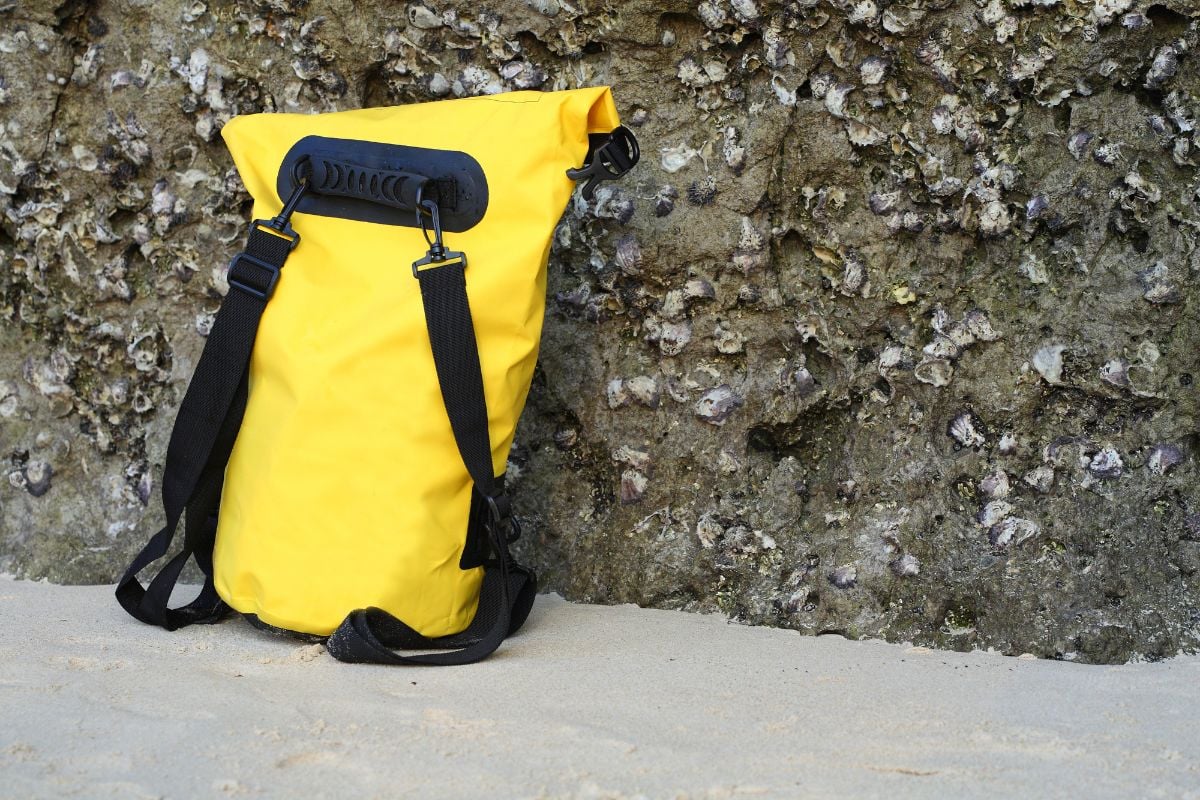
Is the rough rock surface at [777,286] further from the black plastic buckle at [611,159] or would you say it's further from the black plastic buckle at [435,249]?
the black plastic buckle at [435,249]

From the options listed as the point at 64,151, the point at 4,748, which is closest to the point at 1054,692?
the point at 4,748

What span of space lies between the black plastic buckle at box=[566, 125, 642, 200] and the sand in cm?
84

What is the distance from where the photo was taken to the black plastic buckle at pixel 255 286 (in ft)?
6.73

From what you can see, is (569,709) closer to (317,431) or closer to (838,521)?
(317,431)

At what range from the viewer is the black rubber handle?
6.46 feet

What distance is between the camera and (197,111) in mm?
2627

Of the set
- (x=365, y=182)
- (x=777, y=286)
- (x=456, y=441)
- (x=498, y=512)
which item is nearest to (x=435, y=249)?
(x=365, y=182)

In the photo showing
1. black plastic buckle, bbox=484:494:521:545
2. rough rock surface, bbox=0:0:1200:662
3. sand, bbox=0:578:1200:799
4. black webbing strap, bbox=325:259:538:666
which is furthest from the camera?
rough rock surface, bbox=0:0:1200:662

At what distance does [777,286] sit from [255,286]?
103cm

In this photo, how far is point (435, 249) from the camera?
76.3 inches

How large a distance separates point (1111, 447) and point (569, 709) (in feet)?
3.87

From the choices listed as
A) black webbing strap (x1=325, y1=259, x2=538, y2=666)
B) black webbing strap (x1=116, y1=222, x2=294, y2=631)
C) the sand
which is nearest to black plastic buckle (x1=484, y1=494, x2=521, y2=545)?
black webbing strap (x1=325, y1=259, x2=538, y2=666)

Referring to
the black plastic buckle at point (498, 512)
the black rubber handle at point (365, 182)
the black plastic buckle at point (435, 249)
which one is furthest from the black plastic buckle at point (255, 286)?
the black plastic buckle at point (498, 512)

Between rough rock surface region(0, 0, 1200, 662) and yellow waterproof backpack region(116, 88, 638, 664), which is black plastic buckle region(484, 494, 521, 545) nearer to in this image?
yellow waterproof backpack region(116, 88, 638, 664)
